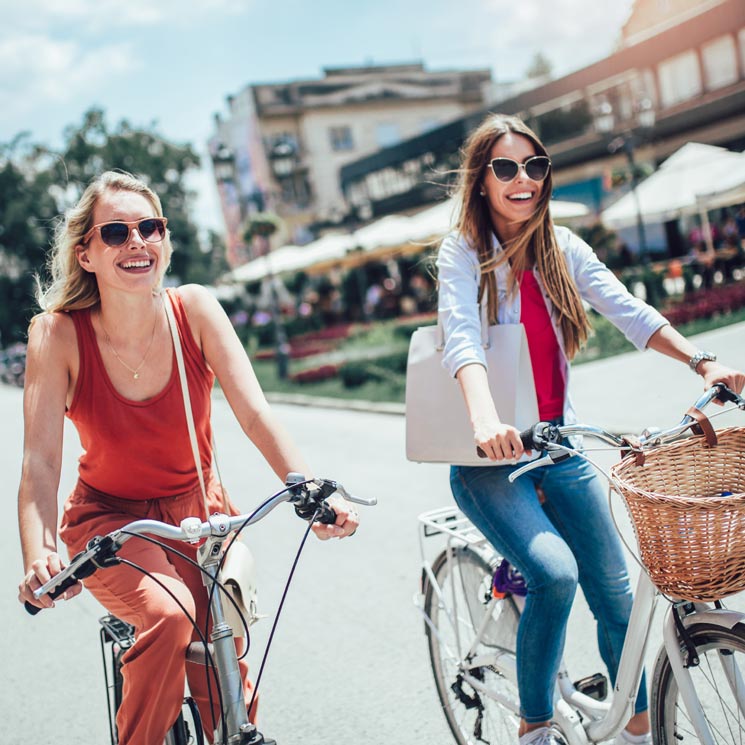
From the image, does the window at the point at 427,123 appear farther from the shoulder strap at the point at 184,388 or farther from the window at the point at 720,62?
the shoulder strap at the point at 184,388

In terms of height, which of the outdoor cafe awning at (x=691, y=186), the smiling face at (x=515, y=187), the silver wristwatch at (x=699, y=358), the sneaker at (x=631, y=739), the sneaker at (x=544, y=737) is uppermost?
the outdoor cafe awning at (x=691, y=186)

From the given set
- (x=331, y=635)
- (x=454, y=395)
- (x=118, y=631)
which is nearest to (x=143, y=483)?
(x=118, y=631)

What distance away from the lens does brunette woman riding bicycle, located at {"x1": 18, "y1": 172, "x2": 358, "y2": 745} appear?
235cm

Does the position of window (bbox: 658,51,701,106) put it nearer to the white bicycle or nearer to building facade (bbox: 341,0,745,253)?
A: building facade (bbox: 341,0,745,253)

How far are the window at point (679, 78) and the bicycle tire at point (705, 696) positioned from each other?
95.4 ft

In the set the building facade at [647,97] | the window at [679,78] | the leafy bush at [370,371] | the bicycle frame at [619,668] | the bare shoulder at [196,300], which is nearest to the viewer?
the bicycle frame at [619,668]

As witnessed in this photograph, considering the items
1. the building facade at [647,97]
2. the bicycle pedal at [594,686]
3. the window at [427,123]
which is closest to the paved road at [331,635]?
the bicycle pedal at [594,686]

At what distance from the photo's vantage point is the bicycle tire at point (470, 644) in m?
2.80

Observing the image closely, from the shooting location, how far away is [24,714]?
4207 mm

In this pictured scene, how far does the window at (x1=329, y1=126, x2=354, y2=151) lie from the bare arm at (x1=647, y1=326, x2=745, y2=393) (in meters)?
57.5

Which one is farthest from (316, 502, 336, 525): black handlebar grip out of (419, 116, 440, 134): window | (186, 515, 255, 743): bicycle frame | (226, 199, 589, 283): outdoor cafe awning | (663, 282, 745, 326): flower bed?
(419, 116, 440, 134): window

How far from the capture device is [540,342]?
2.65 meters

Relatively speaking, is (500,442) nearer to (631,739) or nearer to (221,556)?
(221,556)

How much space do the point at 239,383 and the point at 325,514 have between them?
1.95 feet
